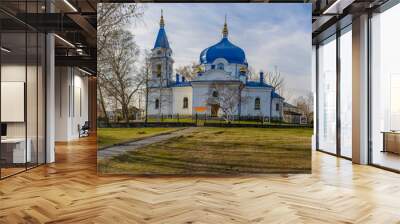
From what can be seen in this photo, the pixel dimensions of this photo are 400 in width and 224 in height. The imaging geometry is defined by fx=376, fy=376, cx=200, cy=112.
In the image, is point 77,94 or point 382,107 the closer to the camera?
point 382,107

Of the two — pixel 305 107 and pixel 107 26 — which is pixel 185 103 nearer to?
pixel 107 26

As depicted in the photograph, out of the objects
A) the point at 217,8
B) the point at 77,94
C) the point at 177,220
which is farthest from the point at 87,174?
the point at 77,94

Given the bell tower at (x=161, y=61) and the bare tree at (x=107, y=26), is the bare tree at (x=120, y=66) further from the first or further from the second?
the bell tower at (x=161, y=61)

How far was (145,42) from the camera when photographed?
6.77 meters

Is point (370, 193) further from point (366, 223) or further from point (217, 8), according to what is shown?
point (217, 8)

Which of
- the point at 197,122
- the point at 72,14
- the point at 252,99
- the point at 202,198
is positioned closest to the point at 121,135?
the point at 197,122

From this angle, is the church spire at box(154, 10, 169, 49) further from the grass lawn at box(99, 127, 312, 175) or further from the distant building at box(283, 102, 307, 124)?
the distant building at box(283, 102, 307, 124)

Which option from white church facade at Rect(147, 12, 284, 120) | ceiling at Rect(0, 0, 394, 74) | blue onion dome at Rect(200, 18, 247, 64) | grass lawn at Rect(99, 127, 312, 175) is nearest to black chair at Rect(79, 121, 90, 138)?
ceiling at Rect(0, 0, 394, 74)

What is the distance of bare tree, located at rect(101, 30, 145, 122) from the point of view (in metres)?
6.75

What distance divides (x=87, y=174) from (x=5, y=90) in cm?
204

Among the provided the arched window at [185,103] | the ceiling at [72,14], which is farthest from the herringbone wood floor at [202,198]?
the ceiling at [72,14]

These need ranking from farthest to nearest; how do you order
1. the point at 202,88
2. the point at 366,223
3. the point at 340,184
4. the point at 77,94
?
the point at 77,94
the point at 202,88
the point at 340,184
the point at 366,223

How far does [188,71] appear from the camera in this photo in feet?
22.5

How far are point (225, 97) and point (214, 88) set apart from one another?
0.26m
